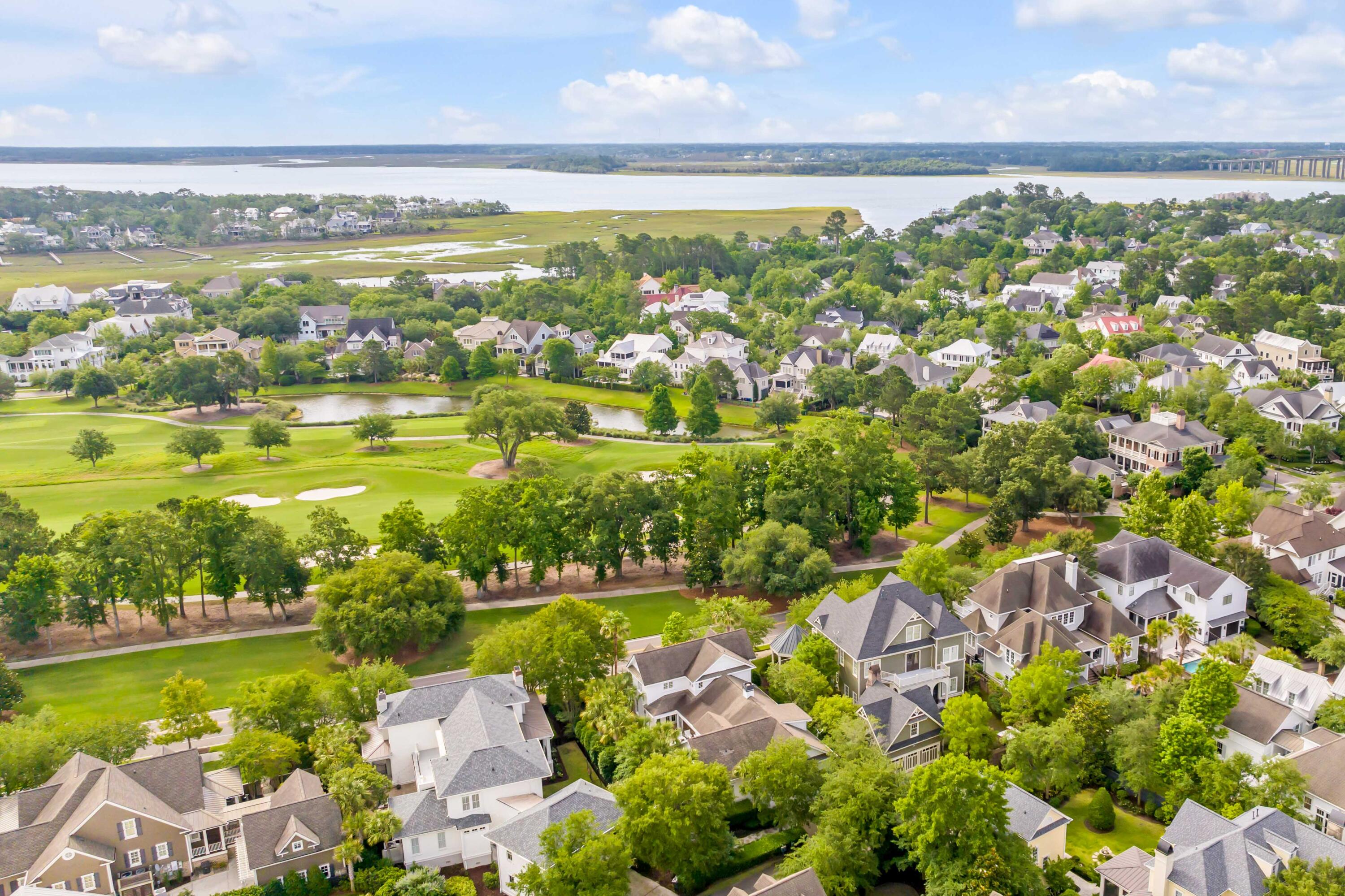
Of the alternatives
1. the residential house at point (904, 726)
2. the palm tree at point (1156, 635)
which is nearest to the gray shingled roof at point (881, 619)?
the residential house at point (904, 726)

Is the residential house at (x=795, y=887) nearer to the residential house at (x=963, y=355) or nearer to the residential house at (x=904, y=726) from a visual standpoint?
the residential house at (x=904, y=726)

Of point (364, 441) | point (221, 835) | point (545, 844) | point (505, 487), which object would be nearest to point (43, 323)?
point (364, 441)

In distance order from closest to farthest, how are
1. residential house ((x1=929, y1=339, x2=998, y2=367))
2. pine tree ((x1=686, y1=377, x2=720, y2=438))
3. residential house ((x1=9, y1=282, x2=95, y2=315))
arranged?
1. pine tree ((x1=686, y1=377, x2=720, y2=438))
2. residential house ((x1=929, y1=339, x2=998, y2=367))
3. residential house ((x1=9, y1=282, x2=95, y2=315))

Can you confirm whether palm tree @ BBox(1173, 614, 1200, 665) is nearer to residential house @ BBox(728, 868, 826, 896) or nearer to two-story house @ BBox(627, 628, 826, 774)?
two-story house @ BBox(627, 628, 826, 774)

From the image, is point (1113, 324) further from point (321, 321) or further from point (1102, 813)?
point (321, 321)

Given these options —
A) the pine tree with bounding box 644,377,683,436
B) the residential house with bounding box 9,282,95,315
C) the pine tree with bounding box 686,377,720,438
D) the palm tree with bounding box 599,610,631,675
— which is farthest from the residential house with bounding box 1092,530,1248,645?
the residential house with bounding box 9,282,95,315

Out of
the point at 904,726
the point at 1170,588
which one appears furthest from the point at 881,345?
the point at 904,726
